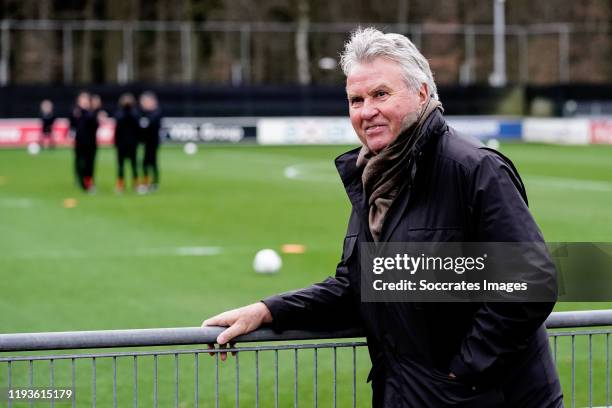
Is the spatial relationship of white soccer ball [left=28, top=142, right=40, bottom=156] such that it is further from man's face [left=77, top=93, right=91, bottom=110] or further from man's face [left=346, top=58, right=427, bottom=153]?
man's face [left=346, top=58, right=427, bottom=153]

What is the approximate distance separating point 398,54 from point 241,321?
111cm

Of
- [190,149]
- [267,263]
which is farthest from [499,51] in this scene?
[267,263]

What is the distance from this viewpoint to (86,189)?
87.4 ft

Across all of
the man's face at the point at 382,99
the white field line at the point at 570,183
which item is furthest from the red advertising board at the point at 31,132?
the man's face at the point at 382,99

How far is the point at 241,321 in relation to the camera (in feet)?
13.7

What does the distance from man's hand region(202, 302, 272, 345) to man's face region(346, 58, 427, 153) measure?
2.50ft

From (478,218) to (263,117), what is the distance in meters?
44.5

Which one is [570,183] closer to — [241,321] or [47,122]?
[47,122]

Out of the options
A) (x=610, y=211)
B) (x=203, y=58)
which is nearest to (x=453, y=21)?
(x=203, y=58)

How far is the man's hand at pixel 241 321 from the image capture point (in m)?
4.17

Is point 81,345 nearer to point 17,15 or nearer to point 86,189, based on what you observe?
point 86,189

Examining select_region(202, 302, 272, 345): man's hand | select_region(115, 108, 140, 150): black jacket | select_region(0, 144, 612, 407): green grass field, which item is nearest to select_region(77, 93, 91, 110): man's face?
select_region(115, 108, 140, 150): black jacket

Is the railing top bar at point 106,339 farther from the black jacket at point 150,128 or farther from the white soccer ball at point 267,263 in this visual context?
the black jacket at point 150,128

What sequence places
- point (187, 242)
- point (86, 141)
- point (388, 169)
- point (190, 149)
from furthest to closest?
point (190, 149), point (86, 141), point (187, 242), point (388, 169)
